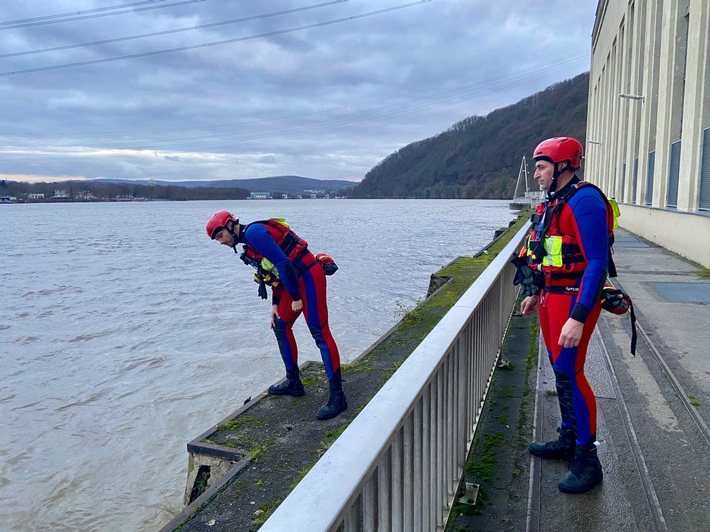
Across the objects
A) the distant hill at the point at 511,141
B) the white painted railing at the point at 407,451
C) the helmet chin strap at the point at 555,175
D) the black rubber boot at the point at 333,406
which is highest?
the distant hill at the point at 511,141

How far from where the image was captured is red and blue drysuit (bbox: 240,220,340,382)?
484 centimetres

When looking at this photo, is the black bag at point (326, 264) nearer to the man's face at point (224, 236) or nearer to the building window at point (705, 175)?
the man's face at point (224, 236)

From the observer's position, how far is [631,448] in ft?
11.4

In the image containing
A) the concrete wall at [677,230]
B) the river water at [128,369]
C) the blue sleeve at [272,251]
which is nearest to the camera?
the blue sleeve at [272,251]

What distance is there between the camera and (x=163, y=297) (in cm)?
1698

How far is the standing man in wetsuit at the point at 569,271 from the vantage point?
275 centimetres

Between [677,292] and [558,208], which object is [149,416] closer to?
[558,208]

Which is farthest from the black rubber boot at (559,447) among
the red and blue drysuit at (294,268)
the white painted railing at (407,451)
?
the red and blue drysuit at (294,268)

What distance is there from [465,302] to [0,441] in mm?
7038

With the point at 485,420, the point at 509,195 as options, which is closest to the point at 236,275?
the point at 485,420

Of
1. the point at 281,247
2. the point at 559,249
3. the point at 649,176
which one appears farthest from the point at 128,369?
the point at 649,176

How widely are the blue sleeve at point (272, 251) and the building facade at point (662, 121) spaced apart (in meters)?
10.3

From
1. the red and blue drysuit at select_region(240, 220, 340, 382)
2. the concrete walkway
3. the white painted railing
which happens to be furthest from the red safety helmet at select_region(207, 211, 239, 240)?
the concrete walkway

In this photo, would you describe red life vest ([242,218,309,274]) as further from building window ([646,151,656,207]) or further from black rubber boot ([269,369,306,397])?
building window ([646,151,656,207])
